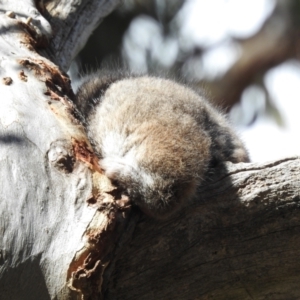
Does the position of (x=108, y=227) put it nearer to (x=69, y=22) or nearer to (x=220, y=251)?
(x=220, y=251)

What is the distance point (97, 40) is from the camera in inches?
350

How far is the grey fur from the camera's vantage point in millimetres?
2822

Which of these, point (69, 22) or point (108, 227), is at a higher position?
point (69, 22)

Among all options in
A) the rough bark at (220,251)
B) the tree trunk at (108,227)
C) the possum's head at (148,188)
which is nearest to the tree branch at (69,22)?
the tree trunk at (108,227)

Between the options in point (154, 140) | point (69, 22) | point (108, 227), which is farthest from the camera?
point (69, 22)

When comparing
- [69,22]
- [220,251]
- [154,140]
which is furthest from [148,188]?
[69,22]

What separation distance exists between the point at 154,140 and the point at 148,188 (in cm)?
25

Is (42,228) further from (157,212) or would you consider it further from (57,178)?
(157,212)

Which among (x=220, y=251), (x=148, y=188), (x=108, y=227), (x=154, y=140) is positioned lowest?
(x=220, y=251)

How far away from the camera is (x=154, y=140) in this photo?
2.92 m

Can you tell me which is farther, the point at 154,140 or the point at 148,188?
the point at 154,140

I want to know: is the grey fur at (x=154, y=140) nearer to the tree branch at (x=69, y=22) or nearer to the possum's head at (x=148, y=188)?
the possum's head at (x=148, y=188)

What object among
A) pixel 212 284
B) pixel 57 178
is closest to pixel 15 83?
pixel 57 178

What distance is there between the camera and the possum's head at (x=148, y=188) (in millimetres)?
2803
